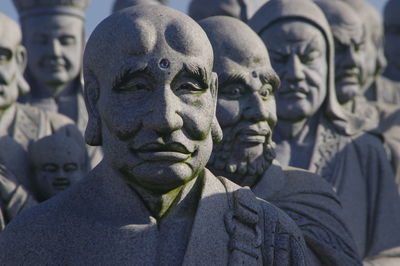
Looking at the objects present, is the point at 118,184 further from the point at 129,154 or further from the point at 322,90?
the point at 322,90

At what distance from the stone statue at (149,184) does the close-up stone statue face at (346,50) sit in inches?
296

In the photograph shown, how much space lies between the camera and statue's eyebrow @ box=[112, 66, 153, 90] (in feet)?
34.4

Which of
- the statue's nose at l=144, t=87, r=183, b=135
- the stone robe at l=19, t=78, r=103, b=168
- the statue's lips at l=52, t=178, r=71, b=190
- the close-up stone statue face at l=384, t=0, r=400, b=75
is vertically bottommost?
the close-up stone statue face at l=384, t=0, r=400, b=75

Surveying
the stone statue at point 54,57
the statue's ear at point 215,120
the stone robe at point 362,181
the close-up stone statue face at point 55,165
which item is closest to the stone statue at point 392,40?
the stone statue at point 54,57

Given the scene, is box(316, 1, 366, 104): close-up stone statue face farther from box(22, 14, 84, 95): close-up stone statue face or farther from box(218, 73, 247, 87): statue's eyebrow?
box(218, 73, 247, 87): statue's eyebrow

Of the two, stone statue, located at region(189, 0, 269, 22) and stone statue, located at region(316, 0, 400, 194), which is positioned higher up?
stone statue, located at region(316, 0, 400, 194)

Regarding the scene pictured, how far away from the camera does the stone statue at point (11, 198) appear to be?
51.6ft

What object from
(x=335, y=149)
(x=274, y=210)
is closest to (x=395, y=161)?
(x=335, y=149)

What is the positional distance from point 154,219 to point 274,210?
2.33 feet

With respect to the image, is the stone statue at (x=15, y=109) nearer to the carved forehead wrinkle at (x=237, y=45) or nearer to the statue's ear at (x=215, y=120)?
the carved forehead wrinkle at (x=237, y=45)

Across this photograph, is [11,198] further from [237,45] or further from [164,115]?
[164,115]

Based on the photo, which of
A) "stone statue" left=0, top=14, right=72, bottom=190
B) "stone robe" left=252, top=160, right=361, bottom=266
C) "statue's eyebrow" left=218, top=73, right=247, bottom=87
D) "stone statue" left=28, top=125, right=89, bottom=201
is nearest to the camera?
"stone robe" left=252, top=160, right=361, bottom=266

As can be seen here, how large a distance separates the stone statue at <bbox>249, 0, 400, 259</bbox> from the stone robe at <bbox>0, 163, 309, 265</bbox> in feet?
16.8

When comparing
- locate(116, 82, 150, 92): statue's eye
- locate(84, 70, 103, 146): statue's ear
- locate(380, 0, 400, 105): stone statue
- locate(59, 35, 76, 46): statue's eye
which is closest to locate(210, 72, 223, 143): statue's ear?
locate(116, 82, 150, 92): statue's eye
